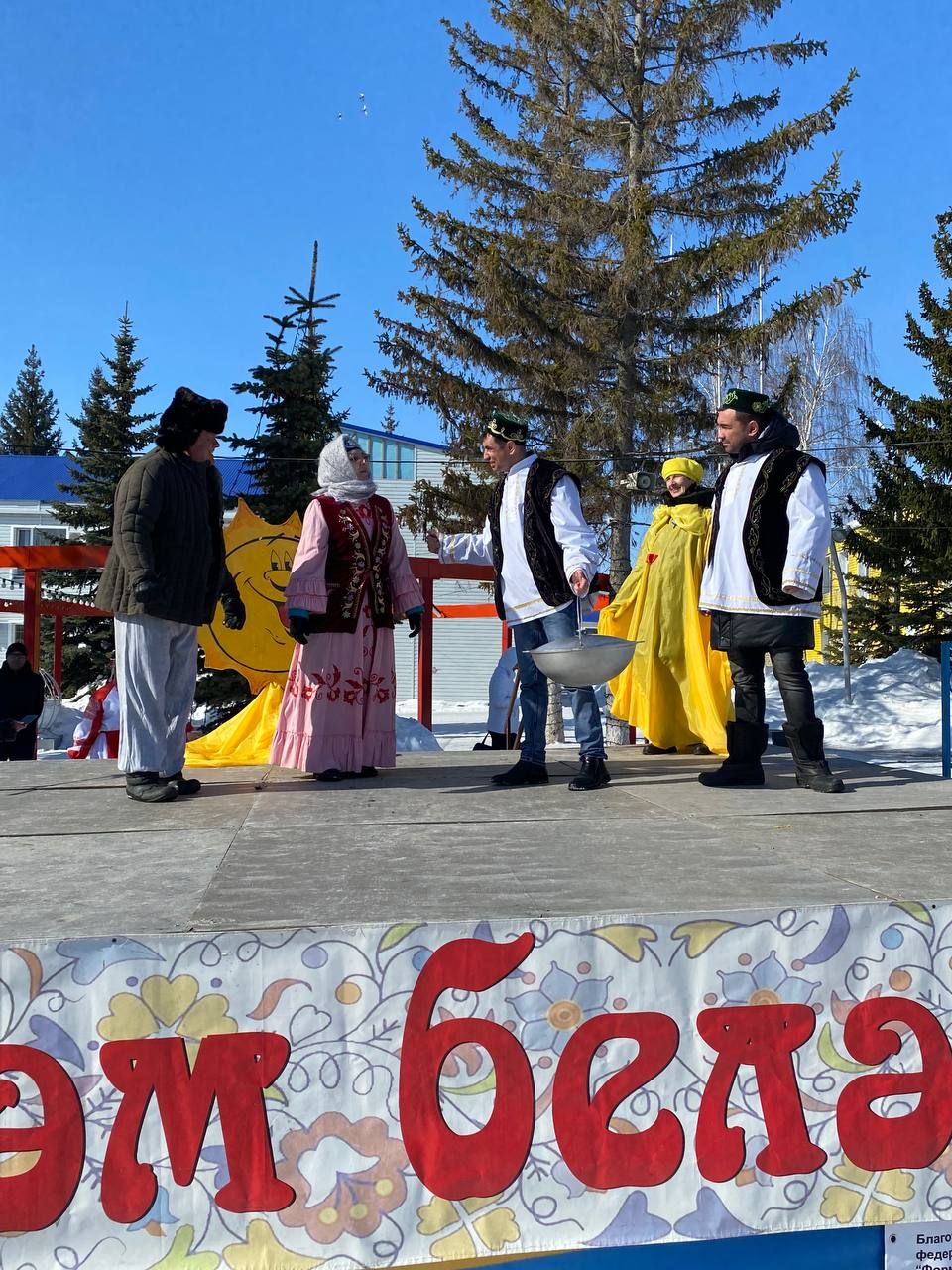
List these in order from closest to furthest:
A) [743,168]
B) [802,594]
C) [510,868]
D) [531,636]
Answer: [510,868] → [802,594] → [531,636] → [743,168]

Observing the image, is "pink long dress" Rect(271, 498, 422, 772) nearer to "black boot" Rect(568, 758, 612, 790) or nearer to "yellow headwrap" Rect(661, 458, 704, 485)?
"black boot" Rect(568, 758, 612, 790)

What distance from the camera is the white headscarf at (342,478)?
5336 millimetres

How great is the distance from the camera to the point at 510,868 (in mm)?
2891

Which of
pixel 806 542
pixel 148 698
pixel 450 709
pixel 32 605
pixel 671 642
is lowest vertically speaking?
pixel 450 709

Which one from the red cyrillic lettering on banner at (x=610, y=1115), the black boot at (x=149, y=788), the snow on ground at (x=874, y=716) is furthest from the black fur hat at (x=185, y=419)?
the snow on ground at (x=874, y=716)

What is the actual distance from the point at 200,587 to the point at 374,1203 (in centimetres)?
300

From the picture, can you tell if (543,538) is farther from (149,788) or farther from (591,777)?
(149,788)

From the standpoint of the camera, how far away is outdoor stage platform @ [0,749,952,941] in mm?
2461

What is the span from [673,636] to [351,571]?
1.96 m

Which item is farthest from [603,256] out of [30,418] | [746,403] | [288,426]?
[30,418]

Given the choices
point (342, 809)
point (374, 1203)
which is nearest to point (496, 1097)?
point (374, 1203)

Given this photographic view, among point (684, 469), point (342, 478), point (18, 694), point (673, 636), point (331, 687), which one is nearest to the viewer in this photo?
point (331, 687)

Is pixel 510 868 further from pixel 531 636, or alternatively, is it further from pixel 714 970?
pixel 531 636

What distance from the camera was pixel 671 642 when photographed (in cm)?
622
